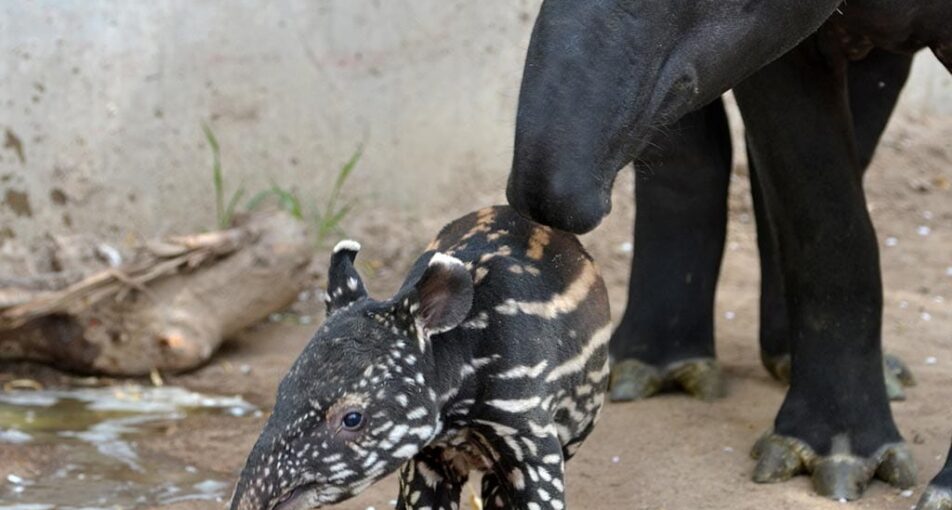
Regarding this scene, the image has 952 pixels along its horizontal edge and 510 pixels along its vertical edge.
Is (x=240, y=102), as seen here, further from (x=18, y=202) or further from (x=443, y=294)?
(x=443, y=294)

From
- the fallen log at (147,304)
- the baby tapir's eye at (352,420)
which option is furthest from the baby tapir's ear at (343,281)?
the fallen log at (147,304)

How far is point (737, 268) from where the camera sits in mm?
6953

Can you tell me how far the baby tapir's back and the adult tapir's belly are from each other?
821mm

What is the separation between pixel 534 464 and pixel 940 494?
122cm

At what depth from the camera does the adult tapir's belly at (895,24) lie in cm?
379

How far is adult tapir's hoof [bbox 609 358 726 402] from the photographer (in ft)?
17.0

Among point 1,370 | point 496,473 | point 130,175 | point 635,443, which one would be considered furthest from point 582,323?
point 130,175

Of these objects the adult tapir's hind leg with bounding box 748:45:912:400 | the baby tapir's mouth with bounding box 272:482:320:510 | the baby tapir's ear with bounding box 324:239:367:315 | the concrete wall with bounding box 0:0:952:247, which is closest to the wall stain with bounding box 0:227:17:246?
the concrete wall with bounding box 0:0:952:247

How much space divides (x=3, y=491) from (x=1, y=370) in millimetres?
1333

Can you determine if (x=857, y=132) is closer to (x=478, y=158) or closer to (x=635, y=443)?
(x=635, y=443)

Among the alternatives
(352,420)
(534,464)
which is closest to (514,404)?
(534,464)

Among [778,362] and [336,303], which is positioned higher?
[336,303]

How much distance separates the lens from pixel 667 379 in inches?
207

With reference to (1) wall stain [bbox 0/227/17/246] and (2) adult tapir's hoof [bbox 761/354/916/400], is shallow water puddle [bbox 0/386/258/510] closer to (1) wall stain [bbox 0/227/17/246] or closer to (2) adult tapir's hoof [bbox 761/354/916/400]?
(1) wall stain [bbox 0/227/17/246]
